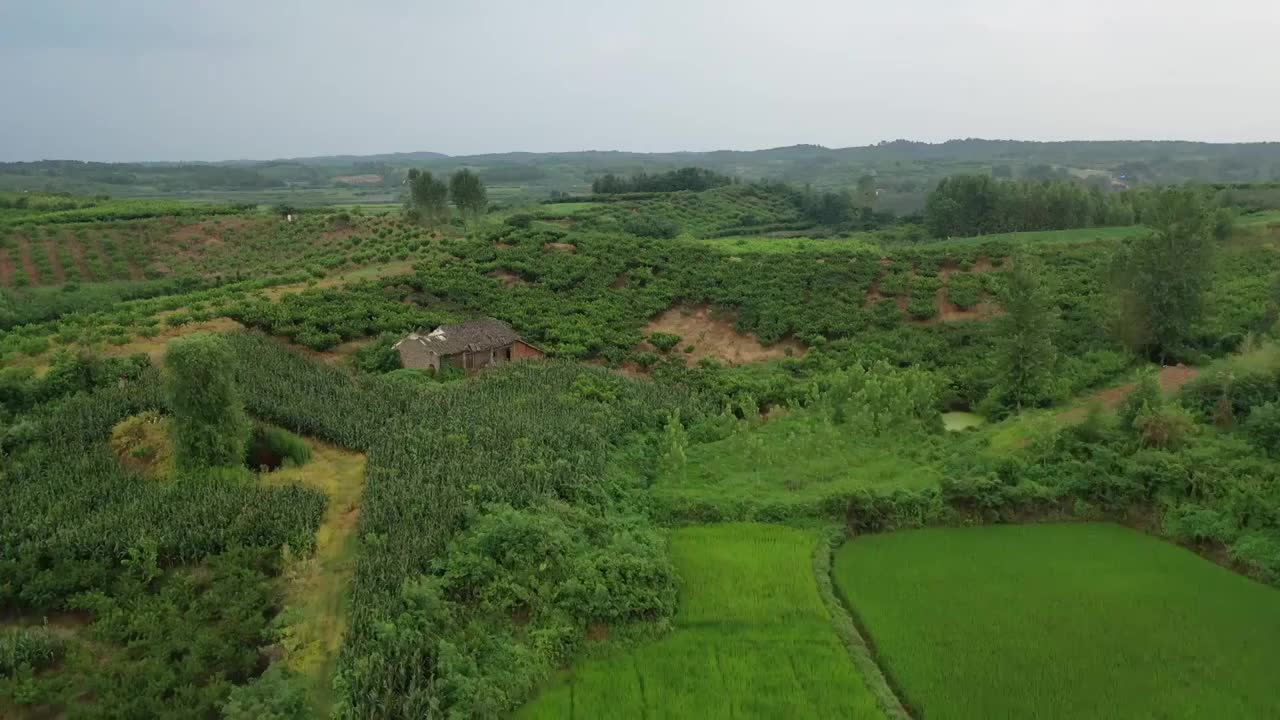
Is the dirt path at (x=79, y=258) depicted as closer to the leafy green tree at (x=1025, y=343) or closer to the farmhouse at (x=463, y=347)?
the farmhouse at (x=463, y=347)

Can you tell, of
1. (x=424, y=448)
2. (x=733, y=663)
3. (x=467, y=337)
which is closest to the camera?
(x=733, y=663)

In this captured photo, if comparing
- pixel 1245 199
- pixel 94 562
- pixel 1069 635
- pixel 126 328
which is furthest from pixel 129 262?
pixel 1245 199

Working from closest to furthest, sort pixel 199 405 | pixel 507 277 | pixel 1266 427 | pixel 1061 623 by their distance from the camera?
pixel 1061 623, pixel 199 405, pixel 1266 427, pixel 507 277

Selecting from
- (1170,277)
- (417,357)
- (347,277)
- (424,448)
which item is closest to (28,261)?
(347,277)

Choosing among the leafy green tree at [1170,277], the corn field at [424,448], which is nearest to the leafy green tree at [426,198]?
the corn field at [424,448]

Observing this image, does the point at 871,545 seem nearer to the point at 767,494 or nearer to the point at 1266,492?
the point at 767,494

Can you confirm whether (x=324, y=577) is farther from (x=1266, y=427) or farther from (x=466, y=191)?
(x=466, y=191)

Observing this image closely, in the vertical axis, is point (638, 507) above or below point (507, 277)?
below

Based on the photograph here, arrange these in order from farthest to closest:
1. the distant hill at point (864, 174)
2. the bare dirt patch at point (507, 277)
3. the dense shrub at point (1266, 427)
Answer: the distant hill at point (864, 174) < the bare dirt patch at point (507, 277) < the dense shrub at point (1266, 427)
